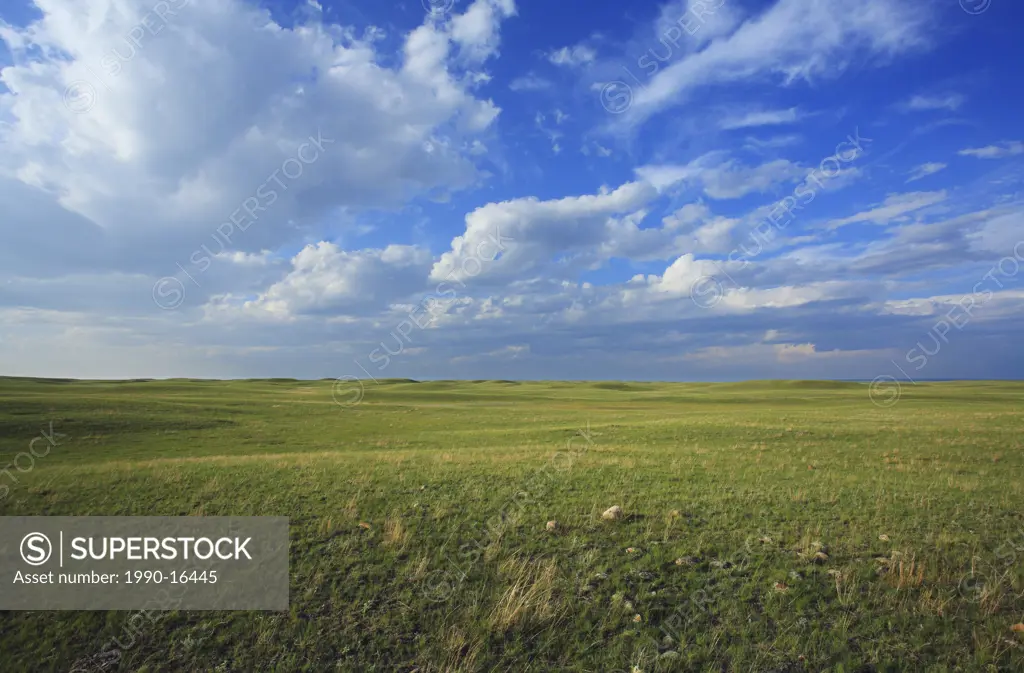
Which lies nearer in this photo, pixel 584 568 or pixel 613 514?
pixel 584 568

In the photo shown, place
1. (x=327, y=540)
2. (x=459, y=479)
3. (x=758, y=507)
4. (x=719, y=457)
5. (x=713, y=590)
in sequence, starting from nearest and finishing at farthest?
(x=713, y=590) < (x=327, y=540) < (x=758, y=507) < (x=459, y=479) < (x=719, y=457)

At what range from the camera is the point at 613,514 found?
1176 centimetres

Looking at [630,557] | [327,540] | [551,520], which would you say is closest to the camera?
[630,557]

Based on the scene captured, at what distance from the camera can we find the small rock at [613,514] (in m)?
11.7

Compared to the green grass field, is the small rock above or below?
above

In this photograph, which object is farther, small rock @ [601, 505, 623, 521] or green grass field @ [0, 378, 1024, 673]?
small rock @ [601, 505, 623, 521]

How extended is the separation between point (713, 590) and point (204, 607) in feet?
29.7

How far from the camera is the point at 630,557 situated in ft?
31.8

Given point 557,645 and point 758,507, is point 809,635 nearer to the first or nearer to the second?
point 557,645

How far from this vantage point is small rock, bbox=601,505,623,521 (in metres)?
11.7

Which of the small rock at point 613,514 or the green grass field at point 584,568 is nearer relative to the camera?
the green grass field at point 584,568

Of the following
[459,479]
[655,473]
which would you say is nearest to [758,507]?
[655,473]

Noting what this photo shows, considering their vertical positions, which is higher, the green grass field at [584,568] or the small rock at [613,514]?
the small rock at [613,514]

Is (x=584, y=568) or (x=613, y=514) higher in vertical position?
(x=613, y=514)
